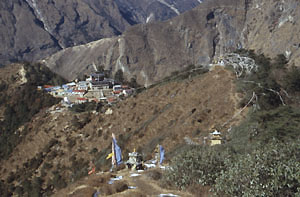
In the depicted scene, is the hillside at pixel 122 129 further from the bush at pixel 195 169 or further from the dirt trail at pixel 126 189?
the bush at pixel 195 169

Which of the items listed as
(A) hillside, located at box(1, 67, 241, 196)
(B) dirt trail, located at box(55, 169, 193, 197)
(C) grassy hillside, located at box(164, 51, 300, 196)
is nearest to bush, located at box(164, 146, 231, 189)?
(C) grassy hillside, located at box(164, 51, 300, 196)

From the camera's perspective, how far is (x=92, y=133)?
5312cm

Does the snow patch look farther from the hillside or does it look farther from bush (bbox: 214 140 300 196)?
bush (bbox: 214 140 300 196)

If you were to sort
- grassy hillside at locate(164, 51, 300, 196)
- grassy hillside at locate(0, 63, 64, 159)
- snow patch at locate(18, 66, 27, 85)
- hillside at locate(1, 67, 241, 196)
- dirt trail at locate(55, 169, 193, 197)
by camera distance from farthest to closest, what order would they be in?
snow patch at locate(18, 66, 27, 85), grassy hillside at locate(0, 63, 64, 159), hillside at locate(1, 67, 241, 196), dirt trail at locate(55, 169, 193, 197), grassy hillside at locate(164, 51, 300, 196)

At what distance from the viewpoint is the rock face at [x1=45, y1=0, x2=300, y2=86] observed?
173 metres

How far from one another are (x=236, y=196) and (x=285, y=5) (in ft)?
455

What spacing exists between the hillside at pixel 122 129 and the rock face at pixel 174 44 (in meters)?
106

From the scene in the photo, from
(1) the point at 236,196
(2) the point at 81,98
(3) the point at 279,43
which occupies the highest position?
(3) the point at 279,43

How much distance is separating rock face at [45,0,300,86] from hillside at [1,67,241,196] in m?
106

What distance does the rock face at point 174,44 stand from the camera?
17300cm

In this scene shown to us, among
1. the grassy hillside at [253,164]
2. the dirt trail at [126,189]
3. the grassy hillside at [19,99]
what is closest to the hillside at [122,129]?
the grassy hillside at [19,99]

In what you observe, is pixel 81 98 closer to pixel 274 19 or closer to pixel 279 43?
pixel 279 43

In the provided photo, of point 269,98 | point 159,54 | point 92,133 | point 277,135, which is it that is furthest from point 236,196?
point 159,54

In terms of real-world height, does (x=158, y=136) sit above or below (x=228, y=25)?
below
